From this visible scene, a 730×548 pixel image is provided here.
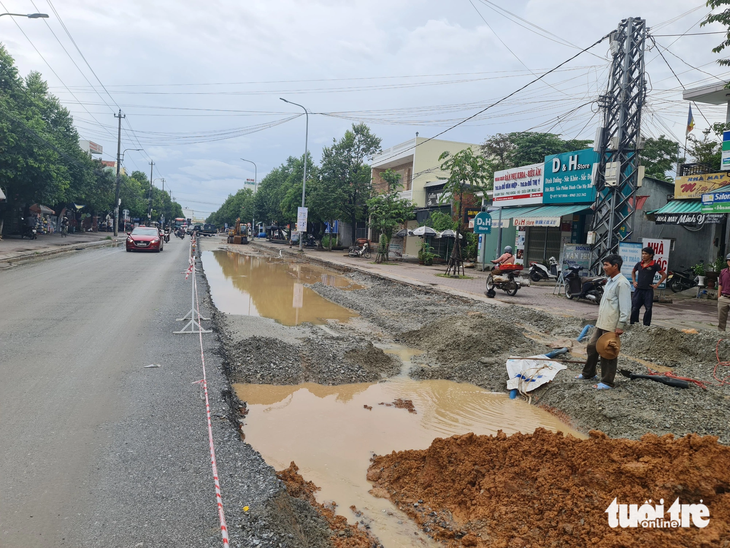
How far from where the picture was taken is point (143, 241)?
95.6ft

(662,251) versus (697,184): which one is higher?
(697,184)

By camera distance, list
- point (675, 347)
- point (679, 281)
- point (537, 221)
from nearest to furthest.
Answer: point (675, 347) < point (679, 281) < point (537, 221)

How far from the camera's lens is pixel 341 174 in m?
39.1

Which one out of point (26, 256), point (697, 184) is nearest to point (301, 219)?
point (26, 256)

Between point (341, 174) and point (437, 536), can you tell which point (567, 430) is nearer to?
point (437, 536)

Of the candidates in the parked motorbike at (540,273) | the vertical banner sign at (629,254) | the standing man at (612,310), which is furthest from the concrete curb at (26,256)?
the parked motorbike at (540,273)

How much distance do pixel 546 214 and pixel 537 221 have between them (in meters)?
0.46

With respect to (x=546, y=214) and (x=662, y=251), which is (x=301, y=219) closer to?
(x=546, y=214)

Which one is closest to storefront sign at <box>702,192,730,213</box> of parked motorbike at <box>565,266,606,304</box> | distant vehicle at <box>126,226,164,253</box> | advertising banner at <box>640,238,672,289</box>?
advertising banner at <box>640,238,672,289</box>

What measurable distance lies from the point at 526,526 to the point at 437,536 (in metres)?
0.61

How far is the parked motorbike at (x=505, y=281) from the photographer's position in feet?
52.0

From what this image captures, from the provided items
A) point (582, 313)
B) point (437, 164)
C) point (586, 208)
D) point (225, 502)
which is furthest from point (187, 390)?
point (437, 164)

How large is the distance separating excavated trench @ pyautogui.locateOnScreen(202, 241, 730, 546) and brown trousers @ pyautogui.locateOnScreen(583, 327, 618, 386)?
0.60ft

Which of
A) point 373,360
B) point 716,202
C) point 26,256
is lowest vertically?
point 373,360
